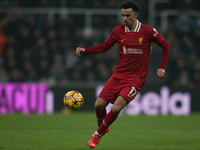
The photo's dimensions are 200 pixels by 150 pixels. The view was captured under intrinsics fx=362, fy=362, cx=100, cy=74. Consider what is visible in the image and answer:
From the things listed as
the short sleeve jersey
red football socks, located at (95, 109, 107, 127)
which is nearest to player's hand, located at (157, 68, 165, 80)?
the short sleeve jersey

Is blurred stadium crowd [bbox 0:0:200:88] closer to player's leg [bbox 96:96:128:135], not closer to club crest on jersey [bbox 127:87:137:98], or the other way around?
club crest on jersey [bbox 127:87:137:98]

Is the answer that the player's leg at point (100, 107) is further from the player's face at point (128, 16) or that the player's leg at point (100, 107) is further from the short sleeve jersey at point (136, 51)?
the player's face at point (128, 16)

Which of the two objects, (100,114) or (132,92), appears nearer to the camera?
(132,92)

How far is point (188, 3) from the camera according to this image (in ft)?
47.2

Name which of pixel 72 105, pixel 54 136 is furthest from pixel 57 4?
pixel 72 105

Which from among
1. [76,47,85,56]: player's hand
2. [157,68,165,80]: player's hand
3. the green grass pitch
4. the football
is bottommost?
the green grass pitch

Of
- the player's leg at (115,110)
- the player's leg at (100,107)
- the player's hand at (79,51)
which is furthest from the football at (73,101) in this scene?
the player's hand at (79,51)

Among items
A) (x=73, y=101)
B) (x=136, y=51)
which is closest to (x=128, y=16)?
(x=136, y=51)

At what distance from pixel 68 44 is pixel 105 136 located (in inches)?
278

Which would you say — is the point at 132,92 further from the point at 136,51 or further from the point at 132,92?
the point at 136,51

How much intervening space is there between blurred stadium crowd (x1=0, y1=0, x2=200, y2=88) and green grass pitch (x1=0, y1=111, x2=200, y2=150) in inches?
99.6

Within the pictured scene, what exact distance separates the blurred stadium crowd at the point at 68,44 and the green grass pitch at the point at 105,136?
8.30 feet

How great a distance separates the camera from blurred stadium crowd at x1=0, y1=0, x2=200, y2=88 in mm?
13078

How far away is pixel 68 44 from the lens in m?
13.9
